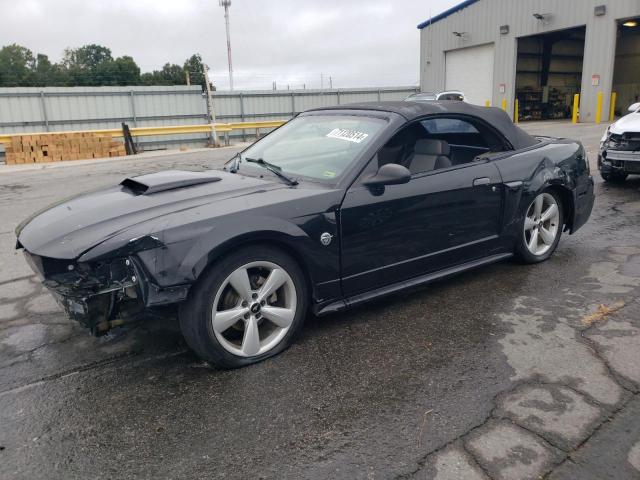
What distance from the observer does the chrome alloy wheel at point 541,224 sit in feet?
15.0

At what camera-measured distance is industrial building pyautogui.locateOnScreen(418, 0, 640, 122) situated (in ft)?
73.4

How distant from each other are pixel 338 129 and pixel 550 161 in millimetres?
1912

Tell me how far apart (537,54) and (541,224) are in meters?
28.6

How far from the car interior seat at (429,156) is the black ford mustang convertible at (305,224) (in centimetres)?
1

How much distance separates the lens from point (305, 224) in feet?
10.5

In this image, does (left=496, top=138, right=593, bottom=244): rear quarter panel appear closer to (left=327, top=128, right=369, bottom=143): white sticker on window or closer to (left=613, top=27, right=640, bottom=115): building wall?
(left=327, top=128, right=369, bottom=143): white sticker on window

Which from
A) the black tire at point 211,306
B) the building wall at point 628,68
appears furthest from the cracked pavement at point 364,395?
the building wall at point 628,68

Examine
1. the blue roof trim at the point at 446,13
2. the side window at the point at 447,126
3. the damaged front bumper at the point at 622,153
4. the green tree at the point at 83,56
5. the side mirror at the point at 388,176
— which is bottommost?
the damaged front bumper at the point at 622,153

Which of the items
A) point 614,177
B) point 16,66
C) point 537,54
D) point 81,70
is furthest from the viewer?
point 81,70

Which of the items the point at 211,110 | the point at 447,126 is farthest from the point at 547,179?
the point at 211,110

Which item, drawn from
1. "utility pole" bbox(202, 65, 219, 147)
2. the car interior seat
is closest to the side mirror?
the car interior seat

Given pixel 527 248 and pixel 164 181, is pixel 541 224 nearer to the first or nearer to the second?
pixel 527 248

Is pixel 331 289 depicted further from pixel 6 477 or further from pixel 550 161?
pixel 550 161

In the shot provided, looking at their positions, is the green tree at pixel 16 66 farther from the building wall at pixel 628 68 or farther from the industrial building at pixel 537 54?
the building wall at pixel 628 68
